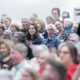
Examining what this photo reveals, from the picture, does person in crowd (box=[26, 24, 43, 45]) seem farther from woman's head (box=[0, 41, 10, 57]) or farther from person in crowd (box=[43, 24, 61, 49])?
woman's head (box=[0, 41, 10, 57])

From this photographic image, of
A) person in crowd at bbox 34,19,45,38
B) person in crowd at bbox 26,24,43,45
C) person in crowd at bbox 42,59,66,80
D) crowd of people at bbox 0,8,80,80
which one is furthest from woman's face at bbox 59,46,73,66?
person in crowd at bbox 34,19,45,38

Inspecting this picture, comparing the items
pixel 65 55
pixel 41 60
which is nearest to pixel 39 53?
pixel 41 60

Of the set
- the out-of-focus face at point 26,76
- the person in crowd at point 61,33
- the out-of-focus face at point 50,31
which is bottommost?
the person in crowd at point 61,33

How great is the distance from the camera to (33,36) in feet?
24.4

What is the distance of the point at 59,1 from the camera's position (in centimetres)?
1217

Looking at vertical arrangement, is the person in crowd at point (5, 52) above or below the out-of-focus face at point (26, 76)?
below

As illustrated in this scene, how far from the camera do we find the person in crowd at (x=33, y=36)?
727 centimetres

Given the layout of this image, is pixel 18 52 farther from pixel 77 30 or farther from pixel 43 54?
pixel 77 30

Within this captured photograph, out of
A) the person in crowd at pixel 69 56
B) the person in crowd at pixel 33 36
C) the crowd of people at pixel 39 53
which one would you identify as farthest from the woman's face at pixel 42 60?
the person in crowd at pixel 33 36

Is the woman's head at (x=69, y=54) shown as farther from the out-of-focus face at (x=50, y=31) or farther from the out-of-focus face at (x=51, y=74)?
the out-of-focus face at (x=50, y=31)

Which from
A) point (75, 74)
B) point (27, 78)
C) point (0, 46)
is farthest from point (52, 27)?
point (27, 78)

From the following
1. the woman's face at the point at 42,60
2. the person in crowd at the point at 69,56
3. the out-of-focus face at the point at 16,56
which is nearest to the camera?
the person in crowd at the point at 69,56

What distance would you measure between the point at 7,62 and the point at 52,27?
177cm

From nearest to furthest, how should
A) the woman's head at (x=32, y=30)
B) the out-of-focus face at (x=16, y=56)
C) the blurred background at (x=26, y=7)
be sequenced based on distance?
the out-of-focus face at (x=16, y=56), the woman's head at (x=32, y=30), the blurred background at (x=26, y=7)
